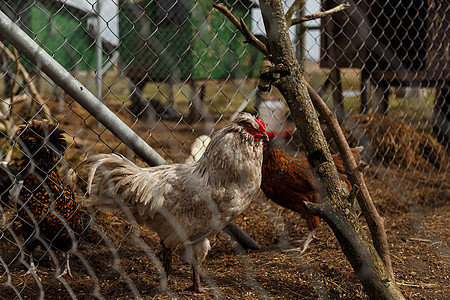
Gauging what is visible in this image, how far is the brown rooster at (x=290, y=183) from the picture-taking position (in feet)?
8.75

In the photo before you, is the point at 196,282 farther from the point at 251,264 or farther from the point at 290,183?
the point at 290,183

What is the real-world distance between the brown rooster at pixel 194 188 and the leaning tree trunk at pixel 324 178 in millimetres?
433

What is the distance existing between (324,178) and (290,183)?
1.17m

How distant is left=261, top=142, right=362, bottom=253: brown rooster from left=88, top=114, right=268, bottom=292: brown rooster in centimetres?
77

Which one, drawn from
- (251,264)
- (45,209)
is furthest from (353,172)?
(45,209)

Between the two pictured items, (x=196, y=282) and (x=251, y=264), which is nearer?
(x=196, y=282)

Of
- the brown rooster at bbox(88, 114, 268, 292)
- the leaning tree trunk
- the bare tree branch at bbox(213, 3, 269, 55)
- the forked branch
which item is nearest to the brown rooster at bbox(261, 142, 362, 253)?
the brown rooster at bbox(88, 114, 268, 292)

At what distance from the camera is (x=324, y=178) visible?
1538 millimetres

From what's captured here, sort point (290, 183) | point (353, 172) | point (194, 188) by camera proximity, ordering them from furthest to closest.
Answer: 1. point (290, 183)
2. point (194, 188)
3. point (353, 172)

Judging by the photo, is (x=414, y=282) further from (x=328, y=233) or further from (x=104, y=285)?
(x=104, y=285)

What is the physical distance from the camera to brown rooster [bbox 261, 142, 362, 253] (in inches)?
105

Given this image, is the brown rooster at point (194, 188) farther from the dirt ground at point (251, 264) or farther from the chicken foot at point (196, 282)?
the dirt ground at point (251, 264)

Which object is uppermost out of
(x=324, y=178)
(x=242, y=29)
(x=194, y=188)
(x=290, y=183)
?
(x=242, y=29)

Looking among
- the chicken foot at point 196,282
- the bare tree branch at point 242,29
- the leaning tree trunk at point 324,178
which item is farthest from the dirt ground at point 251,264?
the bare tree branch at point 242,29
